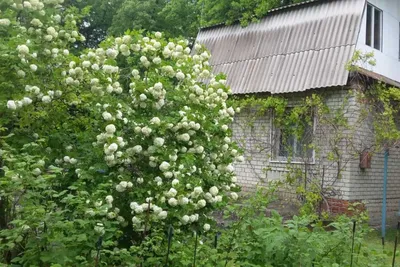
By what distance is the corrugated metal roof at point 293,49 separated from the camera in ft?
34.6

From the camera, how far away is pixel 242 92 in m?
12.2

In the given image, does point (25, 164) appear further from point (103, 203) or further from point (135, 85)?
point (135, 85)

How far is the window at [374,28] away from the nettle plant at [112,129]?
7.49 m

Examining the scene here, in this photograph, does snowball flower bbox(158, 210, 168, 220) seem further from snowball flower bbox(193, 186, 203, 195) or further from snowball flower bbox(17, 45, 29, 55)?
snowball flower bbox(17, 45, 29, 55)

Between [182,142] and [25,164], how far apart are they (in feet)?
5.47

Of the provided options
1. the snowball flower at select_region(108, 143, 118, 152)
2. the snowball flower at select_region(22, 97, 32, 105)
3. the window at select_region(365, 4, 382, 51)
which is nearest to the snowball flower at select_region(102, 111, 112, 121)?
the snowball flower at select_region(108, 143, 118, 152)

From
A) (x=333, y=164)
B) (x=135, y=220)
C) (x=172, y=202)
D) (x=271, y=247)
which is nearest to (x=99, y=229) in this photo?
(x=135, y=220)

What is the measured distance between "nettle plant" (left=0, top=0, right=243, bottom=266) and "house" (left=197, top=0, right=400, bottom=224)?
18.5ft

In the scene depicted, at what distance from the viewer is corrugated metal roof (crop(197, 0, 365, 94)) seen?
1055cm

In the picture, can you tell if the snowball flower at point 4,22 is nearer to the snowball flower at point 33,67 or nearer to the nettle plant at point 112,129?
the nettle plant at point 112,129

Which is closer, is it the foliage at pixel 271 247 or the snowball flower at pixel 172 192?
the foliage at pixel 271 247

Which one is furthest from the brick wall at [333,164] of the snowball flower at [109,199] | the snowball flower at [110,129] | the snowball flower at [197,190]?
the snowball flower at [109,199]

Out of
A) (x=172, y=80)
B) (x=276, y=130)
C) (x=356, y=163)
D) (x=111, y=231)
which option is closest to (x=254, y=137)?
(x=276, y=130)

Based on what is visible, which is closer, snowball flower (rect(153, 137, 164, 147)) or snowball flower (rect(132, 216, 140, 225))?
snowball flower (rect(132, 216, 140, 225))
